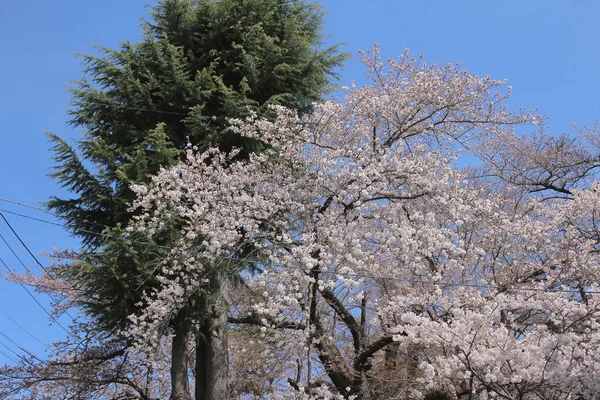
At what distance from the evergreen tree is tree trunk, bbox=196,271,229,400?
2 centimetres

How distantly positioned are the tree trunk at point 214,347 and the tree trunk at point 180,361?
21cm

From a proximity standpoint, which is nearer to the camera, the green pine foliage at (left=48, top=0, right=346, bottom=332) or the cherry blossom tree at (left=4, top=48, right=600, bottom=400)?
the cherry blossom tree at (left=4, top=48, right=600, bottom=400)

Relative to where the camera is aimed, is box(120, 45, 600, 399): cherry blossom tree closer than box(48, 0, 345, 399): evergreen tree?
Yes

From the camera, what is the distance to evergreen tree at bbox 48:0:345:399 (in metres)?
7.30

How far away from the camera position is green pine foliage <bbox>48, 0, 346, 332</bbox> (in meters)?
7.42

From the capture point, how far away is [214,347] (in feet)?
25.1

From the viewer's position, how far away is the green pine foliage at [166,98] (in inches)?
292

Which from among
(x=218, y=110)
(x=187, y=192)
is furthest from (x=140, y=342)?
(x=218, y=110)

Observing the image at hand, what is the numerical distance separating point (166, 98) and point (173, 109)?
0.20 meters

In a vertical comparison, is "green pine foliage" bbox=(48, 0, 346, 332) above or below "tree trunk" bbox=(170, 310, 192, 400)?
above

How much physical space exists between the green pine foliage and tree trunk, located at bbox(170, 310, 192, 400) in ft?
2.28

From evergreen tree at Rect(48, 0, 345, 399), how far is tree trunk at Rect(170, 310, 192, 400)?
2 cm

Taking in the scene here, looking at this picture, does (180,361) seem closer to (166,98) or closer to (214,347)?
(214,347)

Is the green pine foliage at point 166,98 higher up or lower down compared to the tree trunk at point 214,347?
higher up
